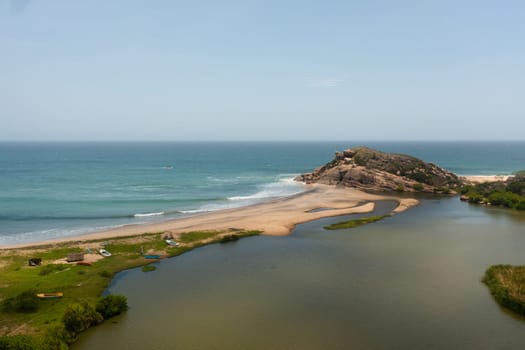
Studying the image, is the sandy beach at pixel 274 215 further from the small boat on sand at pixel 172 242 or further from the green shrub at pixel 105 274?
the green shrub at pixel 105 274

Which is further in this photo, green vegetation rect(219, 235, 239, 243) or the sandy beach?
the sandy beach

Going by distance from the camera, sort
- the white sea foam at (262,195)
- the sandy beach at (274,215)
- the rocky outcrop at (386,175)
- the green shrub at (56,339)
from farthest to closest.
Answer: the rocky outcrop at (386,175) < the white sea foam at (262,195) < the sandy beach at (274,215) < the green shrub at (56,339)

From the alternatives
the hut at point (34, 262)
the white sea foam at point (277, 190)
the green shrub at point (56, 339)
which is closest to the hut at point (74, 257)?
the hut at point (34, 262)

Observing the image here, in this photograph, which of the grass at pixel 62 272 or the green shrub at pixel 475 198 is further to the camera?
the green shrub at pixel 475 198

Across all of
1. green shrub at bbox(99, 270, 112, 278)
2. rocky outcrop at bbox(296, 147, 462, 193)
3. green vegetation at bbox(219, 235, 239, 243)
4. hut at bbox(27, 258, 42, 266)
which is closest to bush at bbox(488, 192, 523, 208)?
rocky outcrop at bbox(296, 147, 462, 193)

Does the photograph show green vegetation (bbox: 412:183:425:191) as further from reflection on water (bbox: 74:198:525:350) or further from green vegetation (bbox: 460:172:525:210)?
reflection on water (bbox: 74:198:525:350)

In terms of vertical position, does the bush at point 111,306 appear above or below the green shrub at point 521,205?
below

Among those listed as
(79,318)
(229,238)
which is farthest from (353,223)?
(79,318)

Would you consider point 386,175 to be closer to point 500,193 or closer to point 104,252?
point 500,193
